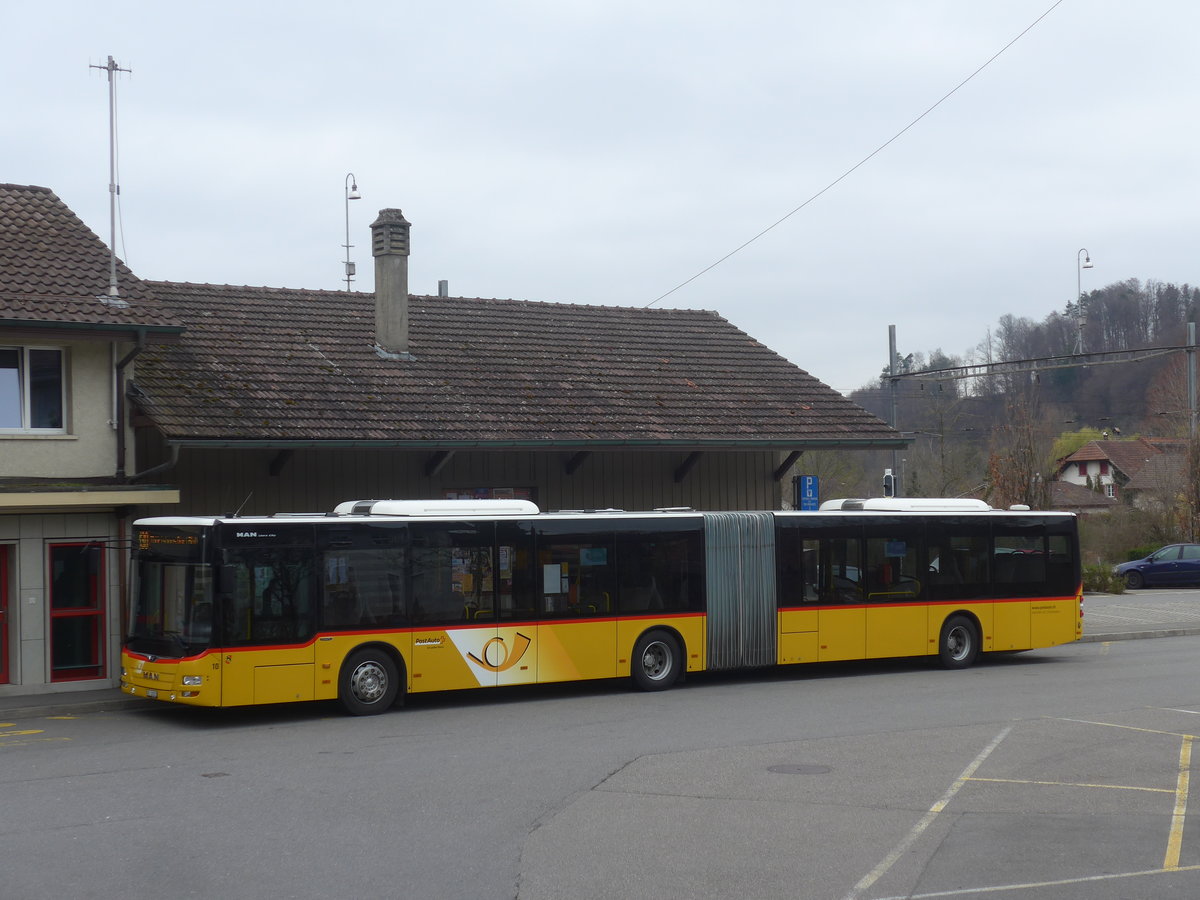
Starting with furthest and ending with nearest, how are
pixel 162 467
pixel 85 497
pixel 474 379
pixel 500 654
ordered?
pixel 474 379
pixel 162 467
pixel 85 497
pixel 500 654

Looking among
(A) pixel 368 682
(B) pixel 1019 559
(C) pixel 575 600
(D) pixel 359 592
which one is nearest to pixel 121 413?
(D) pixel 359 592

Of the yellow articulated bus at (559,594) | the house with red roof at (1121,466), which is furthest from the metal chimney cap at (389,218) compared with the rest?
the house with red roof at (1121,466)

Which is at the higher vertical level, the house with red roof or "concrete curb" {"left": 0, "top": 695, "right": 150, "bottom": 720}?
the house with red roof

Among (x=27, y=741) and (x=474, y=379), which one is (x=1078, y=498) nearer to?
(x=474, y=379)

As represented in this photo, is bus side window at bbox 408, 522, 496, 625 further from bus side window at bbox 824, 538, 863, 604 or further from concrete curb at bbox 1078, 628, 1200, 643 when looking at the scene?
concrete curb at bbox 1078, 628, 1200, 643

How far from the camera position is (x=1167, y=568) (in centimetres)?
4150

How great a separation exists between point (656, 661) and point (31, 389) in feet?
30.5

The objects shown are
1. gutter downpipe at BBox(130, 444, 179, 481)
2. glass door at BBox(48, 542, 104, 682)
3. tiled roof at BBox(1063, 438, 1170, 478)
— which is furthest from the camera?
tiled roof at BBox(1063, 438, 1170, 478)

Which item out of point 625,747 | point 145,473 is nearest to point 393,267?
point 145,473

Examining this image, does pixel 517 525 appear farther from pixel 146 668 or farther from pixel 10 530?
pixel 10 530

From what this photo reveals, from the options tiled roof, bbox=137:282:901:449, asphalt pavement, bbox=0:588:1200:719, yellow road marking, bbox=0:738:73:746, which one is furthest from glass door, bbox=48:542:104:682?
yellow road marking, bbox=0:738:73:746

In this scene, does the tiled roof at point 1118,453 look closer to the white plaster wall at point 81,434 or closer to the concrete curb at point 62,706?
the white plaster wall at point 81,434

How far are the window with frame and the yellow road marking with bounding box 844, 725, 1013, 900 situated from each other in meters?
12.7

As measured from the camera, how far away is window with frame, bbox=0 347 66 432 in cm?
1769
